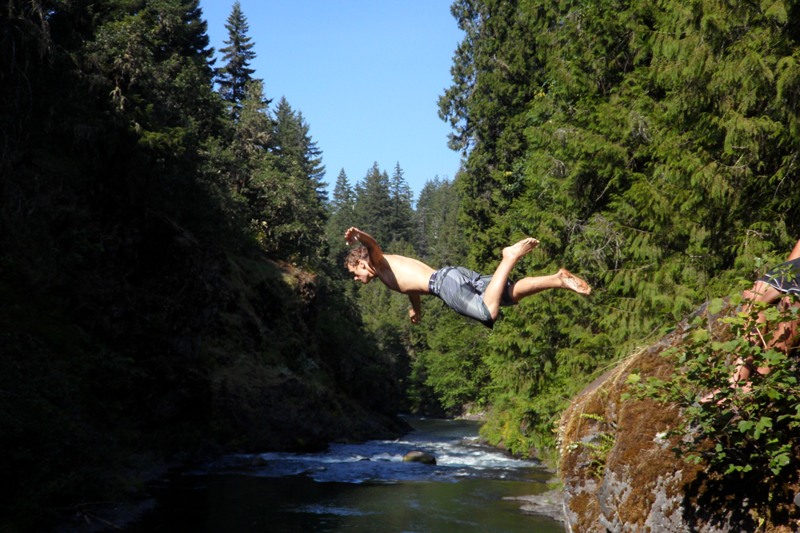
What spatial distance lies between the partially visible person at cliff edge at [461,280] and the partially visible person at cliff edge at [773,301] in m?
1.15

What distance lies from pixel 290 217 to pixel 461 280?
3665 centimetres

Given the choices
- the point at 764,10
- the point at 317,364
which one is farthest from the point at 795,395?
the point at 317,364

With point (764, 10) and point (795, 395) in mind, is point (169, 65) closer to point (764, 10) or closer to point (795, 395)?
point (764, 10)

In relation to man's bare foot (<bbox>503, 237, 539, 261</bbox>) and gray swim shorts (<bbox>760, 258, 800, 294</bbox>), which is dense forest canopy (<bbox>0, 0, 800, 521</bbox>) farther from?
man's bare foot (<bbox>503, 237, 539, 261</bbox>)

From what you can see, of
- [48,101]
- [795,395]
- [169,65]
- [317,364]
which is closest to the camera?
[795,395]

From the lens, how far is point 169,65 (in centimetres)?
3319

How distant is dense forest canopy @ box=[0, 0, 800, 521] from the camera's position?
11312 mm

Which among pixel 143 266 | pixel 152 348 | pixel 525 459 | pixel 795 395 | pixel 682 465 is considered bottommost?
pixel 525 459

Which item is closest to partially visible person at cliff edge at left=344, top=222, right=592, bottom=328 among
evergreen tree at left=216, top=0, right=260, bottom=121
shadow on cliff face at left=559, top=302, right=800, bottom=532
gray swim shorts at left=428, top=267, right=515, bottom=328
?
gray swim shorts at left=428, top=267, right=515, bottom=328

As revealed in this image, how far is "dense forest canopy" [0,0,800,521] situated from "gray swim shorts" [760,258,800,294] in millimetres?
765

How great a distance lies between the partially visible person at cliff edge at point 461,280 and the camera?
19.0 ft

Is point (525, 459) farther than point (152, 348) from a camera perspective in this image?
Yes

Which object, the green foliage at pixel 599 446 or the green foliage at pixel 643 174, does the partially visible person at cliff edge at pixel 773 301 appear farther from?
the green foliage at pixel 599 446

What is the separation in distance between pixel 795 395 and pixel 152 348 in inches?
879
